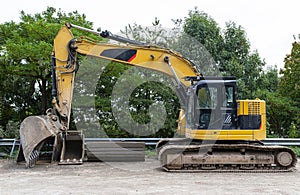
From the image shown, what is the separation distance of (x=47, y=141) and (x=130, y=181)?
138 inches

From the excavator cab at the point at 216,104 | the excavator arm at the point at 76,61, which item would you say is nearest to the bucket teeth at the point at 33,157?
the excavator arm at the point at 76,61

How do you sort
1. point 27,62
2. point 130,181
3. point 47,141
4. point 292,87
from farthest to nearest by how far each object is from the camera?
point 292,87 → point 27,62 → point 47,141 → point 130,181

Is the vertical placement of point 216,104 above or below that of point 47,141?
above

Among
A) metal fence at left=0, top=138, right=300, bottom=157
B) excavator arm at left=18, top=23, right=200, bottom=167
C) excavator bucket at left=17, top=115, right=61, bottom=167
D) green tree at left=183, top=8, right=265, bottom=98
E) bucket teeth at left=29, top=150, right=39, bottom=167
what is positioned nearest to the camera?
excavator bucket at left=17, top=115, right=61, bottom=167

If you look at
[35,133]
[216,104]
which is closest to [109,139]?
[35,133]

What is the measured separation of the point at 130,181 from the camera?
25.1 ft

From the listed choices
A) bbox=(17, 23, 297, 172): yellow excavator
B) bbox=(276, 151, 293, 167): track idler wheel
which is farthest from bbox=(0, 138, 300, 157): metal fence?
bbox=(276, 151, 293, 167): track idler wheel

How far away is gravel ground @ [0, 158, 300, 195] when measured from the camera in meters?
6.70

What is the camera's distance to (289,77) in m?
17.4

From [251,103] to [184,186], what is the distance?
3.39 m

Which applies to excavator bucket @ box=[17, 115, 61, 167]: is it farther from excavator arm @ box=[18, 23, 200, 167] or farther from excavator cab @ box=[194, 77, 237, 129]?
excavator cab @ box=[194, 77, 237, 129]

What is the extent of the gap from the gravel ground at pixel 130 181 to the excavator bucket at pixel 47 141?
0.42 meters

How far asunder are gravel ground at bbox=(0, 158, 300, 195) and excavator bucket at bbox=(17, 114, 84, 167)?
42 cm

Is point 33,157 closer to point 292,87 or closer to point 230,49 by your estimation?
point 230,49
